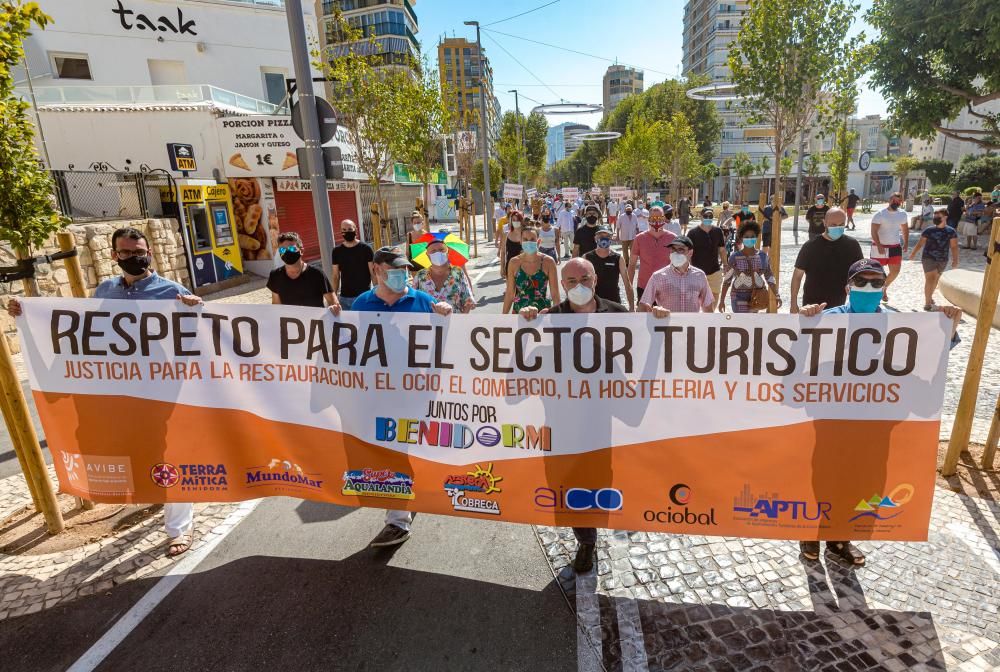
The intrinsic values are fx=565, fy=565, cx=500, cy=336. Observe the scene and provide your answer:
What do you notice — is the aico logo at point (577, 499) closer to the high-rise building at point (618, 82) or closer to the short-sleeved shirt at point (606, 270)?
the short-sleeved shirt at point (606, 270)

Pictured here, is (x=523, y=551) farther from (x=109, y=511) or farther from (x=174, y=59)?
(x=174, y=59)

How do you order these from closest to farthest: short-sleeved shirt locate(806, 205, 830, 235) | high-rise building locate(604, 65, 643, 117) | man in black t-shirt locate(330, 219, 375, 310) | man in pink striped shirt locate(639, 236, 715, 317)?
man in pink striped shirt locate(639, 236, 715, 317), man in black t-shirt locate(330, 219, 375, 310), short-sleeved shirt locate(806, 205, 830, 235), high-rise building locate(604, 65, 643, 117)

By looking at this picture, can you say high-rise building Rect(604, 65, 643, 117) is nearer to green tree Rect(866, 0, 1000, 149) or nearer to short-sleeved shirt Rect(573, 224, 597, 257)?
green tree Rect(866, 0, 1000, 149)

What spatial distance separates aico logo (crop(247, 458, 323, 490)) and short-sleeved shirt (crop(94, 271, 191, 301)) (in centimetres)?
145

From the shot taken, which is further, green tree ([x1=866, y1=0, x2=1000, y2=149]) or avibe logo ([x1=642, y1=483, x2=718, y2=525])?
green tree ([x1=866, y1=0, x2=1000, y2=149])

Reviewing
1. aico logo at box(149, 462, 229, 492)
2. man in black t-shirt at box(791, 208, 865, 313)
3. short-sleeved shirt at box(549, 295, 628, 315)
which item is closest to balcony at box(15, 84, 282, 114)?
aico logo at box(149, 462, 229, 492)

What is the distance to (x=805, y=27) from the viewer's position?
37.5ft

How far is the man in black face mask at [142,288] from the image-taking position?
13.7ft

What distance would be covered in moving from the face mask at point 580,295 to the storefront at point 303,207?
15.3 m

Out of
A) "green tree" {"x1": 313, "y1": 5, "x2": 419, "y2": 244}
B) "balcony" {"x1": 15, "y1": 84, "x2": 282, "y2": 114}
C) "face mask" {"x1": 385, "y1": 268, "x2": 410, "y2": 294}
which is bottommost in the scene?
"face mask" {"x1": 385, "y1": 268, "x2": 410, "y2": 294}

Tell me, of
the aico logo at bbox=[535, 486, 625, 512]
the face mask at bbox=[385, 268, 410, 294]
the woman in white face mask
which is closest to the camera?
the aico logo at bbox=[535, 486, 625, 512]

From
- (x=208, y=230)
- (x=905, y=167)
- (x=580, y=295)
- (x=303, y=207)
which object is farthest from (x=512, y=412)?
(x=905, y=167)

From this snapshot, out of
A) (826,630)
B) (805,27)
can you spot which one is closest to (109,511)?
(826,630)

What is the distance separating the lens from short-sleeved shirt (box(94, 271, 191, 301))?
167 inches
